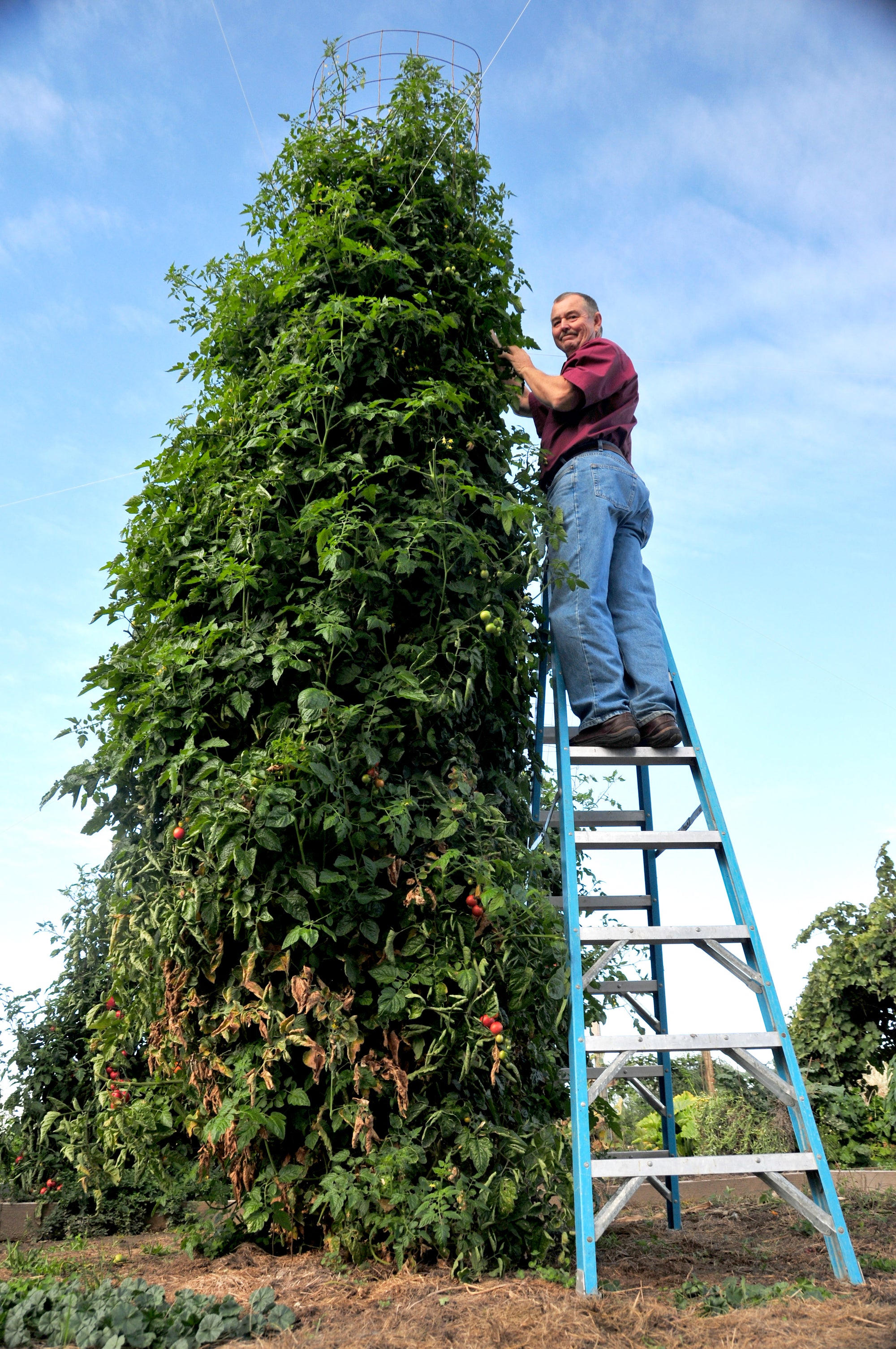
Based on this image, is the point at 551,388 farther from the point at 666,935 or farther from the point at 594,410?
the point at 666,935

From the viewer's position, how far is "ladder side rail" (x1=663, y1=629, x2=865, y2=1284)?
290 cm

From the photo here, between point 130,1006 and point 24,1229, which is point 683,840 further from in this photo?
point 24,1229

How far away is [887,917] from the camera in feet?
25.1

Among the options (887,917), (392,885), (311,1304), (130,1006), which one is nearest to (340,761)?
(392,885)

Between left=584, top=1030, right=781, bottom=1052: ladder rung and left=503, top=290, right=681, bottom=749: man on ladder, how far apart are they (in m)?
1.13

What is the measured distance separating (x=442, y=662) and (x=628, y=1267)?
2.17m

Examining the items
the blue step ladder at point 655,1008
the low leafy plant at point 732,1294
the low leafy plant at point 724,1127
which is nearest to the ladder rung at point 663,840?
the blue step ladder at point 655,1008

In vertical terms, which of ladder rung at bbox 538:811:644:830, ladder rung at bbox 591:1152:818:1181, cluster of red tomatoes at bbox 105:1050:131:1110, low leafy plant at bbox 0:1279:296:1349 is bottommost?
low leafy plant at bbox 0:1279:296:1349

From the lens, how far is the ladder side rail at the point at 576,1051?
274cm

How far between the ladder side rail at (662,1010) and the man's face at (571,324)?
2192 mm

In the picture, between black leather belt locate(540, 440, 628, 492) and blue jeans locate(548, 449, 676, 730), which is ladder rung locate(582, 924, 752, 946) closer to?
blue jeans locate(548, 449, 676, 730)

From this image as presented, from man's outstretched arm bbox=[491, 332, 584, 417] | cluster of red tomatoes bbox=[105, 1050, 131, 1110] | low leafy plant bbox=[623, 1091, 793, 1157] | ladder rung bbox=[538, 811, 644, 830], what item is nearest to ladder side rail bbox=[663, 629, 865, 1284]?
ladder rung bbox=[538, 811, 644, 830]

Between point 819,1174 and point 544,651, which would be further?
point 544,651

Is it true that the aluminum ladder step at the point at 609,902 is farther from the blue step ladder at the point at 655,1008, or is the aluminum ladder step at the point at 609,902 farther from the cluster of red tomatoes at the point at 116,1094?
the cluster of red tomatoes at the point at 116,1094
